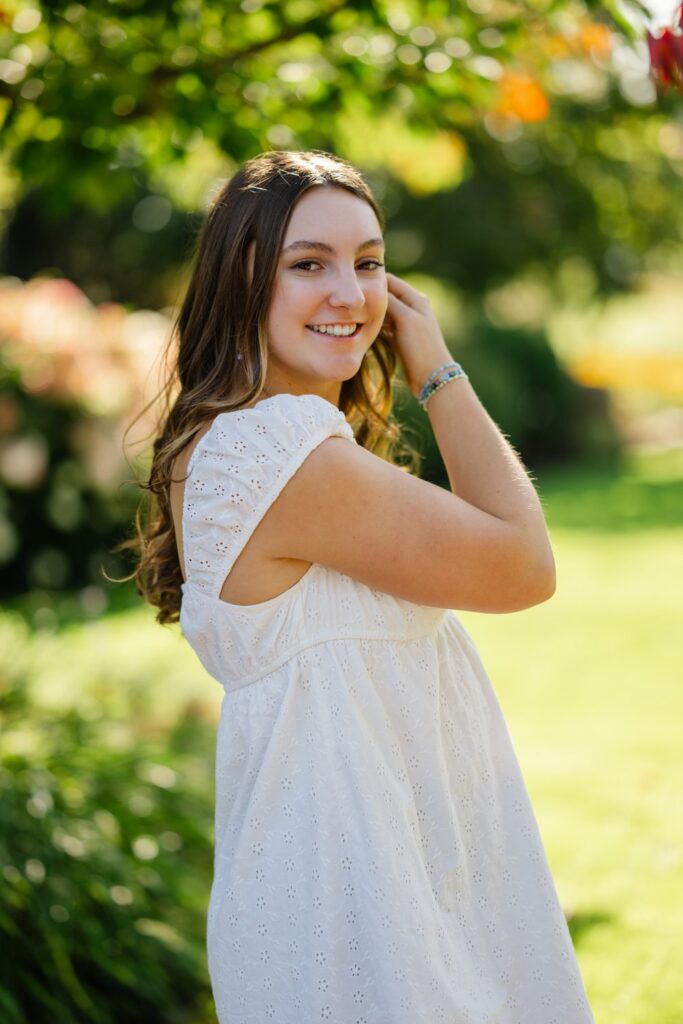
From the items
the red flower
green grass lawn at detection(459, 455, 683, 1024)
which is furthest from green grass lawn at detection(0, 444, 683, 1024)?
the red flower

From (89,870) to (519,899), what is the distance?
161 centimetres

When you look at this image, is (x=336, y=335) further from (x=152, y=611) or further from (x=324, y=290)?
(x=152, y=611)

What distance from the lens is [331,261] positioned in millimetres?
2018

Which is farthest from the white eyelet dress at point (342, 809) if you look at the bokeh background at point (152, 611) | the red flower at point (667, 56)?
the red flower at point (667, 56)

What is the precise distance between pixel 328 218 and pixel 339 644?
74cm

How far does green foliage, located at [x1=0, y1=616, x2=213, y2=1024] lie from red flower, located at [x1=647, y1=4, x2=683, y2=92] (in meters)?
2.47

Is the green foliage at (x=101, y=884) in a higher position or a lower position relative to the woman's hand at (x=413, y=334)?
lower

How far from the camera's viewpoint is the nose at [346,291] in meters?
1.99

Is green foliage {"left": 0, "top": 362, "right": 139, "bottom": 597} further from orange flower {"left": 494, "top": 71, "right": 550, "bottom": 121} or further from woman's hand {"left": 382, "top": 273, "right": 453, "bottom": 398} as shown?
woman's hand {"left": 382, "top": 273, "right": 453, "bottom": 398}

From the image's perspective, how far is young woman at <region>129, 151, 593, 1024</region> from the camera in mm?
1853

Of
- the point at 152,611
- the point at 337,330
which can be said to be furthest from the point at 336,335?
the point at 152,611

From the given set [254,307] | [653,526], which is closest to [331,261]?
[254,307]

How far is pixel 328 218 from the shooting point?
6.61 ft

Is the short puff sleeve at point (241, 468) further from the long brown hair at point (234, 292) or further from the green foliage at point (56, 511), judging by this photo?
the green foliage at point (56, 511)
